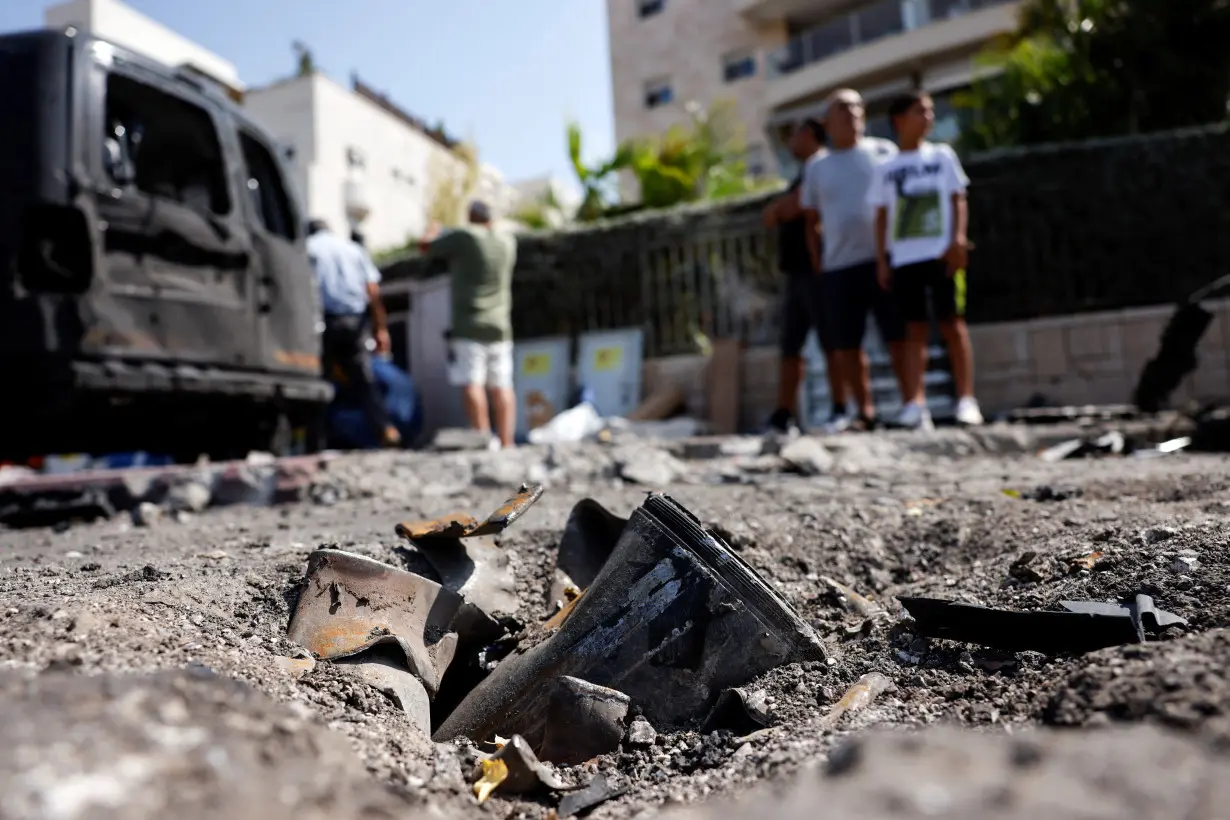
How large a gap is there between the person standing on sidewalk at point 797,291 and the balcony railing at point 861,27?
1567cm

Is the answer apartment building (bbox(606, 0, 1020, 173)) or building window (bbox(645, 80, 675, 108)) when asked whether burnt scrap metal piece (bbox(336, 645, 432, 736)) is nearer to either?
apartment building (bbox(606, 0, 1020, 173))

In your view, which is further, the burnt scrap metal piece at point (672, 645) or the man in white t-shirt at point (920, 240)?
the man in white t-shirt at point (920, 240)

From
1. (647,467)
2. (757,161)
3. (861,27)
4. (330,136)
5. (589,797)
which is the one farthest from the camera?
(757,161)

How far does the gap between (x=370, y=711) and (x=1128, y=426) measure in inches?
174

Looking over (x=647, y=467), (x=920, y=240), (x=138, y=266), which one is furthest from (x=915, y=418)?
(x=138, y=266)

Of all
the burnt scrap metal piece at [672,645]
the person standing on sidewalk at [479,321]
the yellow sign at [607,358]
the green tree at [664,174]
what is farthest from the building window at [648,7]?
the burnt scrap metal piece at [672,645]

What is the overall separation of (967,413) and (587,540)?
3346mm

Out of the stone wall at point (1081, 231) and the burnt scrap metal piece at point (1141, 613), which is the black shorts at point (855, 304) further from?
the burnt scrap metal piece at point (1141, 613)

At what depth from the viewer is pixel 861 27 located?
2019 centimetres

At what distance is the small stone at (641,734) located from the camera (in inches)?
58.9

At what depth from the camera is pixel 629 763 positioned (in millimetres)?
1471

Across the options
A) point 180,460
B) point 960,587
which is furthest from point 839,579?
point 180,460

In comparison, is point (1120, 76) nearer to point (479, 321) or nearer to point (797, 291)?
point (797, 291)

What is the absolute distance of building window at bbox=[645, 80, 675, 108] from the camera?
2395cm
